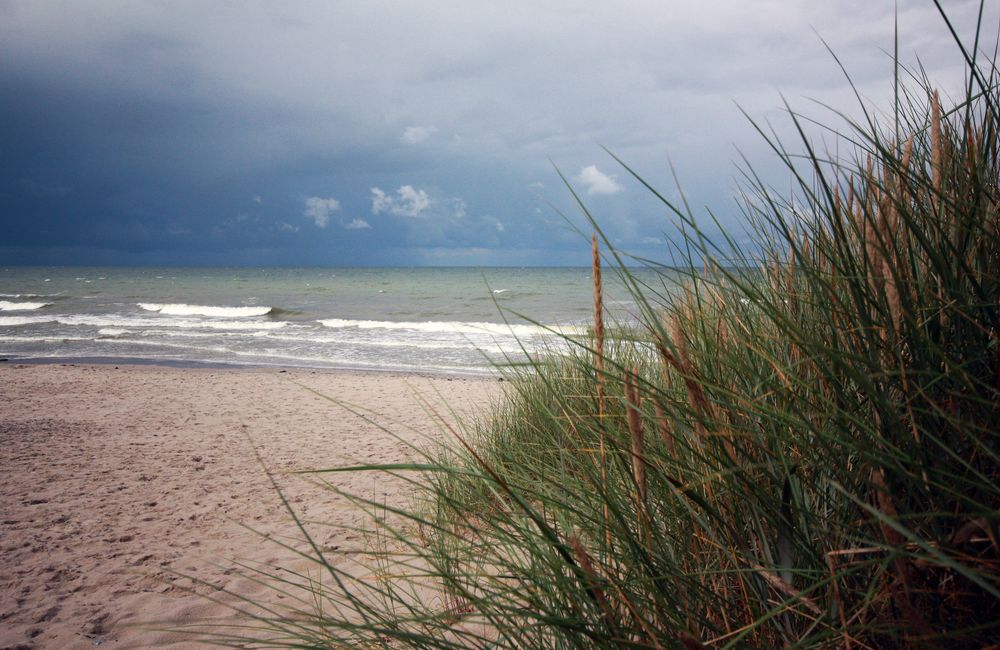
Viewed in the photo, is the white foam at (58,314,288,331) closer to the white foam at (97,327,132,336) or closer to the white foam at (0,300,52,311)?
the white foam at (97,327,132,336)

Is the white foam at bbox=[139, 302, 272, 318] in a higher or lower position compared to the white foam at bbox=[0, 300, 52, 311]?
lower

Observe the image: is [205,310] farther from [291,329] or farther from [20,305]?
[291,329]

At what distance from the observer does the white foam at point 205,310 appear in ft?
98.9

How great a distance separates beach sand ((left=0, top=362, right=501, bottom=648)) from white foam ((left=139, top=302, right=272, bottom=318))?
1812 cm

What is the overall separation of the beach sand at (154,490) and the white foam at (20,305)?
23.7 meters

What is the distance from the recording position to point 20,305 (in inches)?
1292

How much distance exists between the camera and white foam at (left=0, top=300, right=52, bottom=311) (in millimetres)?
31359

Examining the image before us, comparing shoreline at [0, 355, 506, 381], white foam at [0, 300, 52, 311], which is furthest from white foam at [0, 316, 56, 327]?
shoreline at [0, 355, 506, 381]

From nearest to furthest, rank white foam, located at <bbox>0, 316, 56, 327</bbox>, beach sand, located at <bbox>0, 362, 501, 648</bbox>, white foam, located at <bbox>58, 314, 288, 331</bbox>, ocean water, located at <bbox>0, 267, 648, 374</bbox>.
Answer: beach sand, located at <bbox>0, 362, 501, 648</bbox>
ocean water, located at <bbox>0, 267, 648, 374</bbox>
white foam, located at <bbox>58, 314, 288, 331</bbox>
white foam, located at <bbox>0, 316, 56, 327</bbox>

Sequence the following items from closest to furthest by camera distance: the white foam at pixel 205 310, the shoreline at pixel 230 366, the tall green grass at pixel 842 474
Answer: the tall green grass at pixel 842 474
the shoreline at pixel 230 366
the white foam at pixel 205 310

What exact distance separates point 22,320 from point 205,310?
312 inches

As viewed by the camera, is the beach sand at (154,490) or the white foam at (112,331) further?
the white foam at (112,331)

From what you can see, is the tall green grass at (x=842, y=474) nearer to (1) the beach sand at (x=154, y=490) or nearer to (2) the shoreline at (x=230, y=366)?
(1) the beach sand at (x=154, y=490)

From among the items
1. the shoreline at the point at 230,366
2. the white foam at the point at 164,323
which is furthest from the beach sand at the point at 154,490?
the white foam at the point at 164,323
